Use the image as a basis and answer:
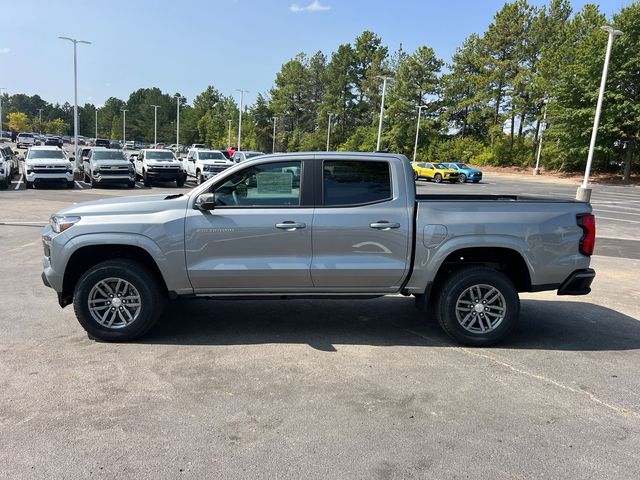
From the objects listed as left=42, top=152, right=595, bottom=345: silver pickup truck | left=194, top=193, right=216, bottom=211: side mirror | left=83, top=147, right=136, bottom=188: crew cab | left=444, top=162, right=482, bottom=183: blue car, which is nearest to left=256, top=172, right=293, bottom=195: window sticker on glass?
left=42, top=152, right=595, bottom=345: silver pickup truck

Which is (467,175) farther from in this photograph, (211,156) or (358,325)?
(358,325)

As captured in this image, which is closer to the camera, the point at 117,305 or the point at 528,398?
the point at 528,398

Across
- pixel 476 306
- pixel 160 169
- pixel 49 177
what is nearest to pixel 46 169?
pixel 49 177

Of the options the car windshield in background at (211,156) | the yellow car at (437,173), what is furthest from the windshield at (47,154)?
the yellow car at (437,173)

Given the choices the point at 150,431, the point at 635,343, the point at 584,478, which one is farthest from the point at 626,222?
the point at 150,431

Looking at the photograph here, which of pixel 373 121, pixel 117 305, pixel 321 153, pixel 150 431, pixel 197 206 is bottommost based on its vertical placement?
pixel 150 431

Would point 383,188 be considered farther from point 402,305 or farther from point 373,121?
point 373,121

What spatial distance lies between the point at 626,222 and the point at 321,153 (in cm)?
1652

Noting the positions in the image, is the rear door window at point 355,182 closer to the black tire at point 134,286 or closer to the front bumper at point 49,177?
the black tire at point 134,286

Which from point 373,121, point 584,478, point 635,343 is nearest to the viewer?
point 584,478

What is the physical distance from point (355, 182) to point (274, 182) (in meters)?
0.81

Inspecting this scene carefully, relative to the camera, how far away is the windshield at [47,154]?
23219 mm

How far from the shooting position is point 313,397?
156 inches

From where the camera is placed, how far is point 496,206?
5.04 m
